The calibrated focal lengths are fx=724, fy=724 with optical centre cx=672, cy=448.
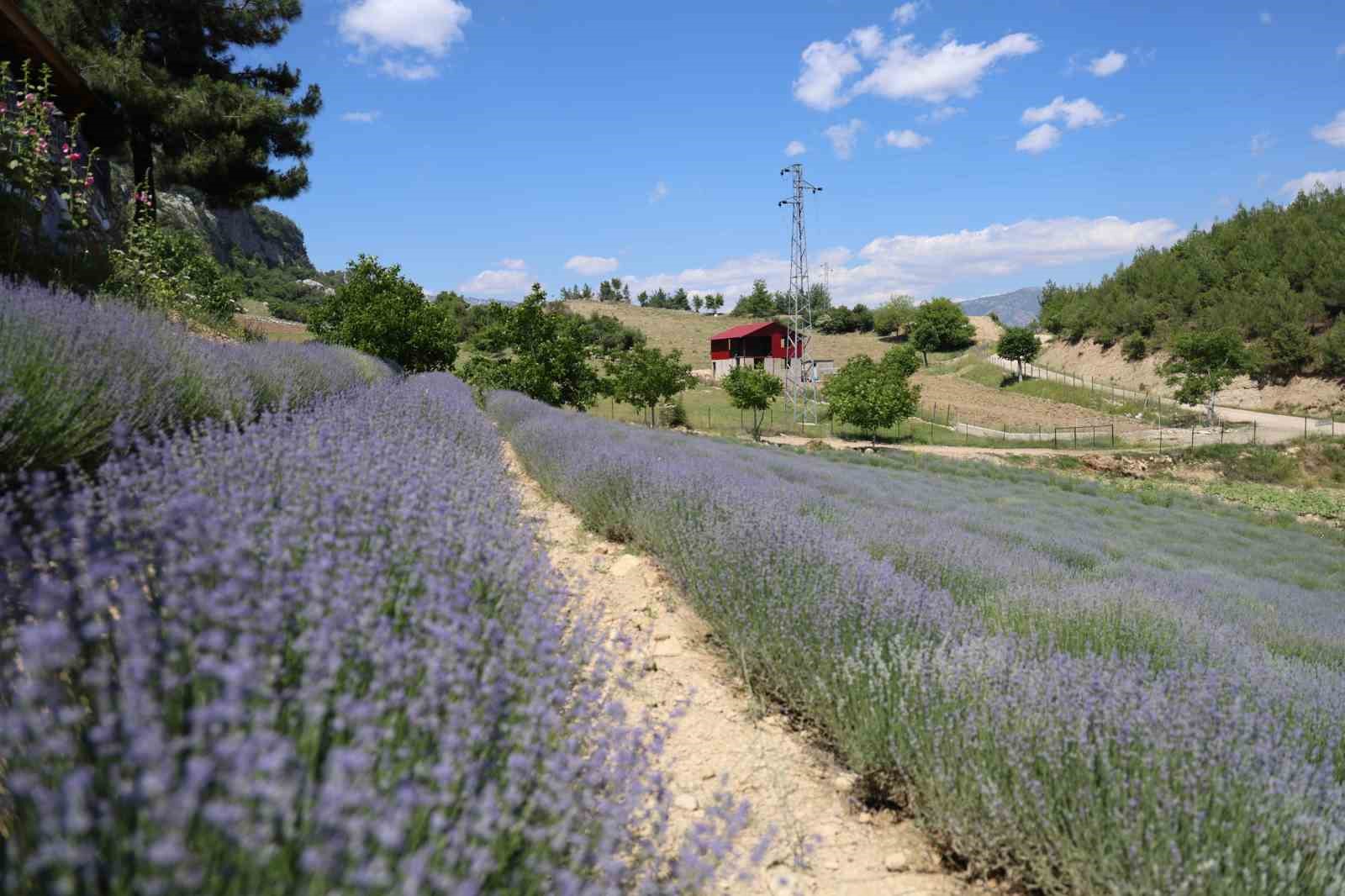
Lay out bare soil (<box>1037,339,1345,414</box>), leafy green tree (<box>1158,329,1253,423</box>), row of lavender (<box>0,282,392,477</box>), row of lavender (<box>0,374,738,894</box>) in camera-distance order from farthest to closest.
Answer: bare soil (<box>1037,339,1345,414</box>) → leafy green tree (<box>1158,329,1253,423</box>) → row of lavender (<box>0,282,392,477</box>) → row of lavender (<box>0,374,738,894</box>)

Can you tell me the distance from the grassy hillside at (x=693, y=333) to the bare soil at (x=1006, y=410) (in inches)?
517

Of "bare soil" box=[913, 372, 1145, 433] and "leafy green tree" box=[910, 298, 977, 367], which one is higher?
"leafy green tree" box=[910, 298, 977, 367]

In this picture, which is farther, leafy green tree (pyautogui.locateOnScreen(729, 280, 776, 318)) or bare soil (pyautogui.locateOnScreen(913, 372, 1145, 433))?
leafy green tree (pyautogui.locateOnScreen(729, 280, 776, 318))

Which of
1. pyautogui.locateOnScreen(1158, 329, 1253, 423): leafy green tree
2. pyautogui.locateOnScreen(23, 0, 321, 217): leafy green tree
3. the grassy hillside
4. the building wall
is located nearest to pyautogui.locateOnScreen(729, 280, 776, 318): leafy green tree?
the grassy hillside

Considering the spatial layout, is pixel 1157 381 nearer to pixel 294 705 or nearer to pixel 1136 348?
pixel 1136 348

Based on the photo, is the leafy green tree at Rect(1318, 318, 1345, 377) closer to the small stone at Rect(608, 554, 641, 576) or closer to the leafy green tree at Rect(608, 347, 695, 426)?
the leafy green tree at Rect(608, 347, 695, 426)

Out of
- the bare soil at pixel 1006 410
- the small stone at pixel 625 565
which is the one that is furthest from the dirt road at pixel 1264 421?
the small stone at pixel 625 565

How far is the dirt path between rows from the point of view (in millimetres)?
2230

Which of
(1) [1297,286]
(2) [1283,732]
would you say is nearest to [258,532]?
(2) [1283,732]

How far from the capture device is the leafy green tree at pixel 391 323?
18.3 meters

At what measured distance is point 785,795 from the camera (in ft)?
8.30

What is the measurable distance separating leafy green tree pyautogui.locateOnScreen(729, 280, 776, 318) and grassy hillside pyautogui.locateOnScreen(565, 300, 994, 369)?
84.3 inches

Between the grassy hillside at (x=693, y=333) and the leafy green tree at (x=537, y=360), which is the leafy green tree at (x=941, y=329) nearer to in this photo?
the grassy hillside at (x=693, y=333)

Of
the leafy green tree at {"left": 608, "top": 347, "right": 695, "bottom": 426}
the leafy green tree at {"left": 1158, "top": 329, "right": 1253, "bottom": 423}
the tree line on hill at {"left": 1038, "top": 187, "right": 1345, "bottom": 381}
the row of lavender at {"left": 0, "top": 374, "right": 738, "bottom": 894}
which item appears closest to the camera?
the row of lavender at {"left": 0, "top": 374, "right": 738, "bottom": 894}
